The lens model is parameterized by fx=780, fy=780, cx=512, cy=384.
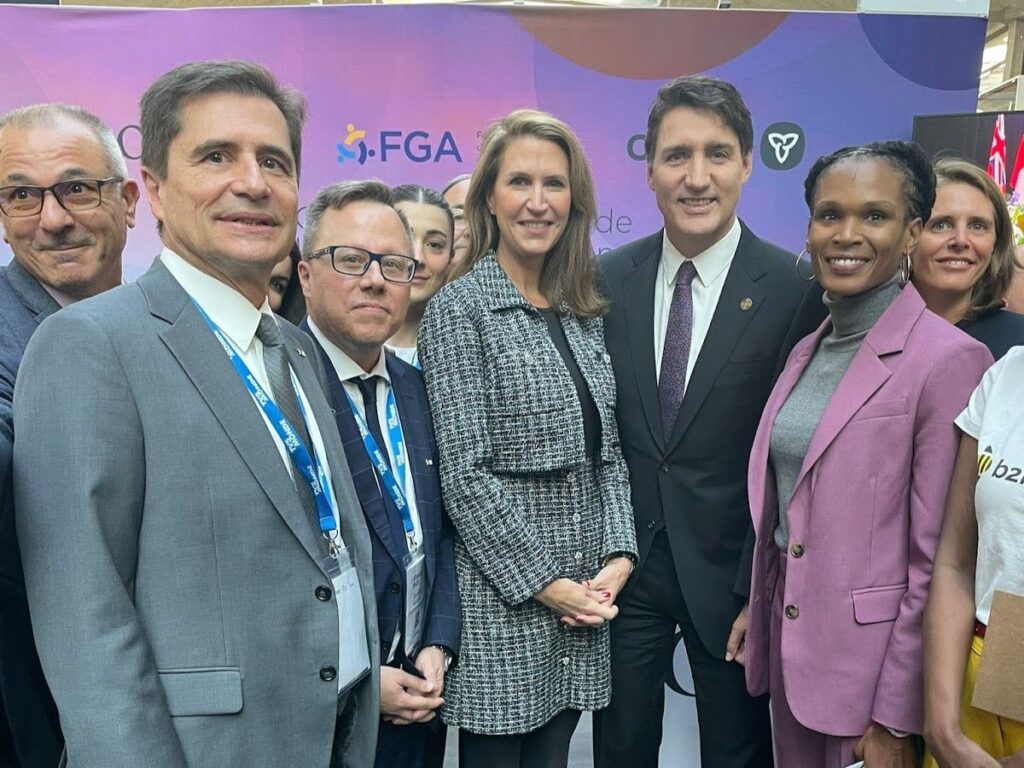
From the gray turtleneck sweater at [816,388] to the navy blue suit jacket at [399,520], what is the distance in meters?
0.89

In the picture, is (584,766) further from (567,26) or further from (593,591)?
(567,26)

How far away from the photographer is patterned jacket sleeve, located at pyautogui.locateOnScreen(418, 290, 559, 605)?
2.03 metres

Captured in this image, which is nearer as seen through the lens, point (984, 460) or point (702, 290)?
point (984, 460)

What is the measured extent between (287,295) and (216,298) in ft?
5.03

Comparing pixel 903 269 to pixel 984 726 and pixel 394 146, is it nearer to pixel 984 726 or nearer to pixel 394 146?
pixel 984 726

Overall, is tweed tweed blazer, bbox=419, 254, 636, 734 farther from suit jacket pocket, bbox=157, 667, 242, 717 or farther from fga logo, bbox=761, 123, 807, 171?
fga logo, bbox=761, 123, 807, 171

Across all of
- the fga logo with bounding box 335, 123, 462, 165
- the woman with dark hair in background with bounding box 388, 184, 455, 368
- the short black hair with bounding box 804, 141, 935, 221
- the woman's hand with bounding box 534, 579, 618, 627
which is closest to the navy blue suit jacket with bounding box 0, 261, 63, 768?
the woman's hand with bounding box 534, 579, 618, 627

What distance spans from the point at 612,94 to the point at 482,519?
2.69 metres

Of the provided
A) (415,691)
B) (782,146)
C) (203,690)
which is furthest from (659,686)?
(782,146)

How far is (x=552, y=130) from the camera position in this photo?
2.24 meters

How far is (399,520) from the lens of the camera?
1.91 metres

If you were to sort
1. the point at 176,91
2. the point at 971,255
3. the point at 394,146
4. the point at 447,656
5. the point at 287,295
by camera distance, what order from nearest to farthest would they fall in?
the point at 176,91, the point at 447,656, the point at 971,255, the point at 287,295, the point at 394,146

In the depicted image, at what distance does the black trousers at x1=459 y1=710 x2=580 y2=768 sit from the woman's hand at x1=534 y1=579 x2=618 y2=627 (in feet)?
1.05

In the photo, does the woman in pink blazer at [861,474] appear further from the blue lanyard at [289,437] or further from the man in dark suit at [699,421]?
the blue lanyard at [289,437]
